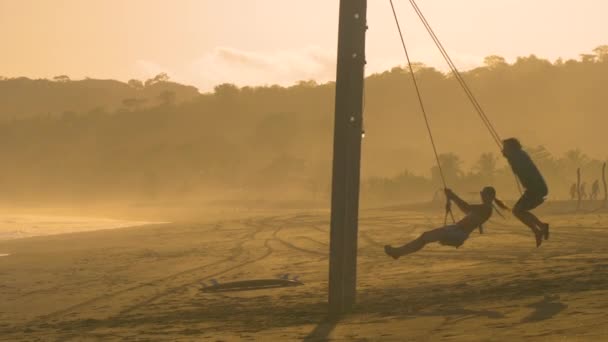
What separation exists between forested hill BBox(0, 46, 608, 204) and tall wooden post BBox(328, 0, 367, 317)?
2363 inches

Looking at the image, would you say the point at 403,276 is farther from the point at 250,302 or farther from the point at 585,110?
the point at 585,110

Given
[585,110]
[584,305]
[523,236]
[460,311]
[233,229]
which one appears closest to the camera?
[584,305]

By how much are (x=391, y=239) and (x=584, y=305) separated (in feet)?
66.3

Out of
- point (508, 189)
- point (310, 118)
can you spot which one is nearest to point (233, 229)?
point (508, 189)

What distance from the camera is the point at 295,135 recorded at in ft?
413

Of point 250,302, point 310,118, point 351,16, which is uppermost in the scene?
point 310,118

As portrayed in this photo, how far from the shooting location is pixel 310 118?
14100cm

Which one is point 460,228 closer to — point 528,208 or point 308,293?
point 528,208

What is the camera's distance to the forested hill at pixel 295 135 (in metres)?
101

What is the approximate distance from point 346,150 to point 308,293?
382cm

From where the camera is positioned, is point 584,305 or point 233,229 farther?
point 233,229

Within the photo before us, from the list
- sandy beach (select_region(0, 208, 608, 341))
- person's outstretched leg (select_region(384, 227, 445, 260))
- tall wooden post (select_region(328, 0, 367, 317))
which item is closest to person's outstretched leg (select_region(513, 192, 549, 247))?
sandy beach (select_region(0, 208, 608, 341))

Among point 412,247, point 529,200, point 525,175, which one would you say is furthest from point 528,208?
point 412,247

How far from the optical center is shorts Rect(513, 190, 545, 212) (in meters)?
14.4
